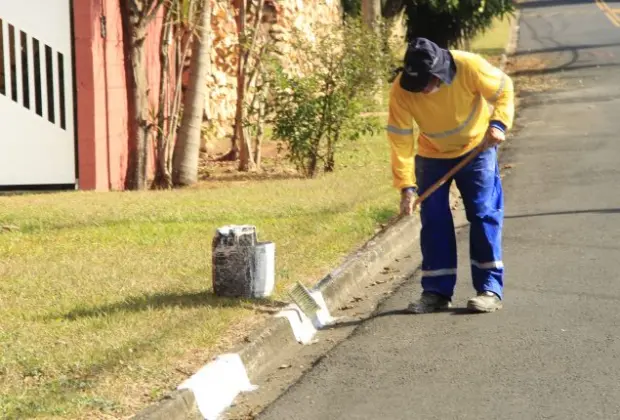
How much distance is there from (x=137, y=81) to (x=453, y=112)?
6.25 metres

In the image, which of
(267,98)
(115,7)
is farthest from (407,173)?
(267,98)

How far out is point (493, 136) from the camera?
752 cm

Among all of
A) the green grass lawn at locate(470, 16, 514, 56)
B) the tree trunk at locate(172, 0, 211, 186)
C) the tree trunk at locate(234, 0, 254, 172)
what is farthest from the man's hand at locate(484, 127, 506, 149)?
the green grass lawn at locate(470, 16, 514, 56)

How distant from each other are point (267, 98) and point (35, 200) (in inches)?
150

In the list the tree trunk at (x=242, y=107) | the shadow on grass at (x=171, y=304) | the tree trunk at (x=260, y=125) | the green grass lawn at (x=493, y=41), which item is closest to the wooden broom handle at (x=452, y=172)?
the shadow on grass at (x=171, y=304)

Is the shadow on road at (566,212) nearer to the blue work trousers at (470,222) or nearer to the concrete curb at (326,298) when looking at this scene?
the concrete curb at (326,298)

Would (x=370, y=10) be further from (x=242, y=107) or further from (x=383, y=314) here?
(x=383, y=314)

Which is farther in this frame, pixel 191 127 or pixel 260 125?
pixel 260 125

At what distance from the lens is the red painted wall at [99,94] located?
1246 centimetres

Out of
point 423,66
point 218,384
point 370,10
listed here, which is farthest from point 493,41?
point 218,384

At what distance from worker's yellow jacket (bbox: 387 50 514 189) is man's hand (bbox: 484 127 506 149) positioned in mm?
71

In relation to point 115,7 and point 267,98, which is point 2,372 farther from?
point 267,98

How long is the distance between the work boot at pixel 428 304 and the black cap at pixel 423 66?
1354mm

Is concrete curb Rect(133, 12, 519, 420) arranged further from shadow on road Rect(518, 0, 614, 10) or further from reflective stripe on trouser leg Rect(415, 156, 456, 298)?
shadow on road Rect(518, 0, 614, 10)
